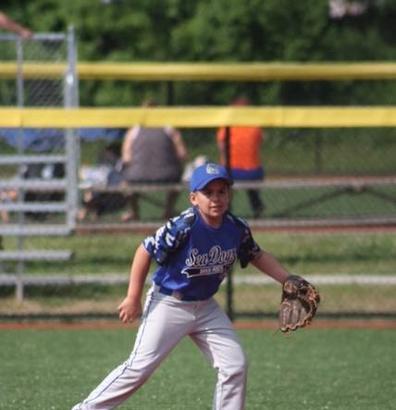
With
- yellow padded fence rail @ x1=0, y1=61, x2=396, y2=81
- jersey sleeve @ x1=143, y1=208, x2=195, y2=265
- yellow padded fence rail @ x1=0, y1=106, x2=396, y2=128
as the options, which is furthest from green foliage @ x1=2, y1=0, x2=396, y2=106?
jersey sleeve @ x1=143, y1=208, x2=195, y2=265

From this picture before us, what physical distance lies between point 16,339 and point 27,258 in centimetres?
147

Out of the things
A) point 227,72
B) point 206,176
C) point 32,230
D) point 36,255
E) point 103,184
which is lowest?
point 103,184

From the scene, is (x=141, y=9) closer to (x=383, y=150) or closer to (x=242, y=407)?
(x=383, y=150)

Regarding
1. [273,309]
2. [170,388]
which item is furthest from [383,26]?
[170,388]

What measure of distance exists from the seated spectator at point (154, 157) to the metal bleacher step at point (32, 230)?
93cm

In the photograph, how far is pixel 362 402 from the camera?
8.02m

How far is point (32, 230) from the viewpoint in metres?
12.1

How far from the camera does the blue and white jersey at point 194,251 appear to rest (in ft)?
21.6

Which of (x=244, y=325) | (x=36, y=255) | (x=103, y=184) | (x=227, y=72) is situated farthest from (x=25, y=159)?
(x=244, y=325)

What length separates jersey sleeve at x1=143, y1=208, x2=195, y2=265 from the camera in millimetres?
6566

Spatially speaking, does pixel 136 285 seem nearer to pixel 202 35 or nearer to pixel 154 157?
pixel 154 157

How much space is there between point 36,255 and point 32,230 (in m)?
0.23

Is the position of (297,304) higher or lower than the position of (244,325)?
higher

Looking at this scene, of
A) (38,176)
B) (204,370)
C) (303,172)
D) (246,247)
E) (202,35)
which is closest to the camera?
(246,247)
